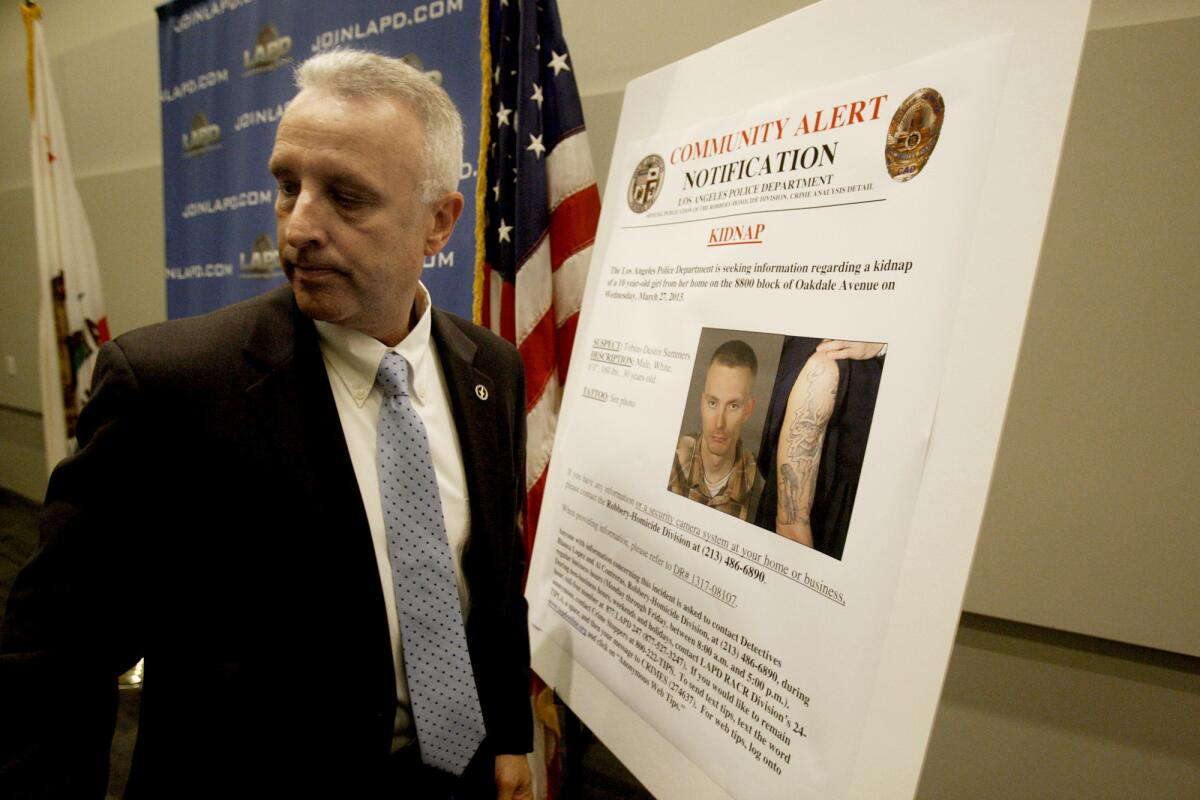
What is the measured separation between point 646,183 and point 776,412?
1.83ft

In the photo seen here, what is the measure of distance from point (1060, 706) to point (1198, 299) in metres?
1.03

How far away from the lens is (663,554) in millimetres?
918

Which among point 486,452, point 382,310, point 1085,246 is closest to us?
point 382,310

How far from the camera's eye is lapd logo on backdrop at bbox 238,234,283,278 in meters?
2.76

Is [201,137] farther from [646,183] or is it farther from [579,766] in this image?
[579,766]

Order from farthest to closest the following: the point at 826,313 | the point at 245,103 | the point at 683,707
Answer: the point at 245,103 < the point at 683,707 < the point at 826,313

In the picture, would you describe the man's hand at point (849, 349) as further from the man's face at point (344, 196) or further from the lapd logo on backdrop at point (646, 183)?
the man's face at point (344, 196)

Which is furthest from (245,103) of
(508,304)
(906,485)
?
(906,485)

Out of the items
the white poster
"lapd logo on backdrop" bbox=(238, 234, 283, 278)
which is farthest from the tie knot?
"lapd logo on backdrop" bbox=(238, 234, 283, 278)

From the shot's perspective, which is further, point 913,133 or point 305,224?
point 305,224

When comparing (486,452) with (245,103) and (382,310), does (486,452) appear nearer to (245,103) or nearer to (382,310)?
(382,310)

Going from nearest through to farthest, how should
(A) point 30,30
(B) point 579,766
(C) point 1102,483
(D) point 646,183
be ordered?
(D) point 646,183 < (C) point 1102,483 < (B) point 579,766 < (A) point 30,30

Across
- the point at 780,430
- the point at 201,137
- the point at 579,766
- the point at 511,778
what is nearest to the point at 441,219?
the point at 780,430

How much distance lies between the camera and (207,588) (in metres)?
0.88
